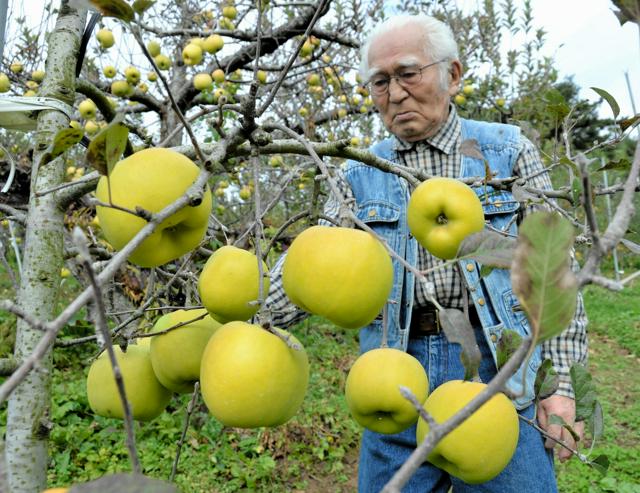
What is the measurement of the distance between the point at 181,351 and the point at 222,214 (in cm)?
358

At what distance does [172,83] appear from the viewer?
4.07 meters

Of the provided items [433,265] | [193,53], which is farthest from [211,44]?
[433,265]

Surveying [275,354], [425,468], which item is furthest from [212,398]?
[425,468]

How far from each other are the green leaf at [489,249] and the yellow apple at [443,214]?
0.46 feet

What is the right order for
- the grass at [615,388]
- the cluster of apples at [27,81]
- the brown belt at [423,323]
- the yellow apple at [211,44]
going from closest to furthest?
the brown belt at [423,323]
the cluster of apples at [27,81]
the yellow apple at [211,44]
the grass at [615,388]

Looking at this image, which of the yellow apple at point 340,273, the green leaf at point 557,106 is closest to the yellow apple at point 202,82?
the green leaf at point 557,106

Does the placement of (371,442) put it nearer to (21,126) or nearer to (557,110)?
(557,110)

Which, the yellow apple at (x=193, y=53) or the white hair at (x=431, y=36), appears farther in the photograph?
the yellow apple at (x=193, y=53)

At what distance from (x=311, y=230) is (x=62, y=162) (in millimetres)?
483

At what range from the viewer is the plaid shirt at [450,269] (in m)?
1.66

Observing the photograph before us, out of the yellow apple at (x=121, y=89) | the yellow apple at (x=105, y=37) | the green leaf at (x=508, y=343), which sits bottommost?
the green leaf at (x=508, y=343)

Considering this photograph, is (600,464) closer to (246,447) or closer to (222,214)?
(246,447)

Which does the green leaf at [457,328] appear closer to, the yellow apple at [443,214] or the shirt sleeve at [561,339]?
the yellow apple at [443,214]

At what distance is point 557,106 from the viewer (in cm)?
106
